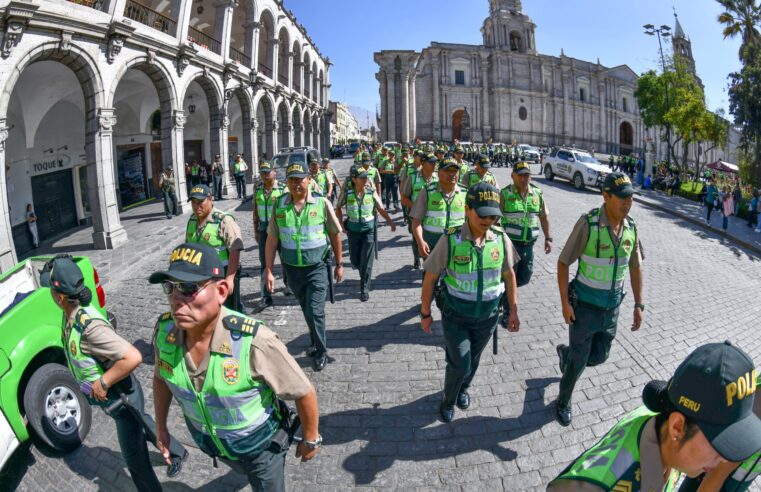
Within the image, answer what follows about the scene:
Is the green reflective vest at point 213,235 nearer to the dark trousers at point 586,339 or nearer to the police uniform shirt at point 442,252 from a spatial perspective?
the police uniform shirt at point 442,252

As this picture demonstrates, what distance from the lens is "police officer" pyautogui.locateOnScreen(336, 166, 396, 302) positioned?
7465 mm

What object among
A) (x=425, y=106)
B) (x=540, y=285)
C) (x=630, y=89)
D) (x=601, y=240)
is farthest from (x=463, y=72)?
(x=601, y=240)

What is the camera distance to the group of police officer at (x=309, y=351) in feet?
5.17

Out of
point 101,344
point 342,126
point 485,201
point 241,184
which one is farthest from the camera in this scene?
point 342,126

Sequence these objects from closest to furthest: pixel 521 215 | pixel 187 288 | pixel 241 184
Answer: pixel 187 288 < pixel 521 215 < pixel 241 184

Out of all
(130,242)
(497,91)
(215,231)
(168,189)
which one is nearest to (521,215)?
(215,231)

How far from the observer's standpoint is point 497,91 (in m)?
57.9

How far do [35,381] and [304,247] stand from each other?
276cm

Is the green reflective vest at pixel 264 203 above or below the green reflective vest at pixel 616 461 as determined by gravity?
above

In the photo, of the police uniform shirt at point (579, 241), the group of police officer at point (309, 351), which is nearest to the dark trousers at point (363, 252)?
the group of police officer at point (309, 351)

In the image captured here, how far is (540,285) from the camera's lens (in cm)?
852

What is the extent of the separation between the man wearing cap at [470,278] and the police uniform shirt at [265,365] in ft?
6.19

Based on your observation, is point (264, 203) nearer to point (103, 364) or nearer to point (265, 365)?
point (103, 364)

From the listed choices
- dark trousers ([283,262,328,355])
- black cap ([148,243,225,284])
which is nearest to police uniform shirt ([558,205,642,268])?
dark trousers ([283,262,328,355])
